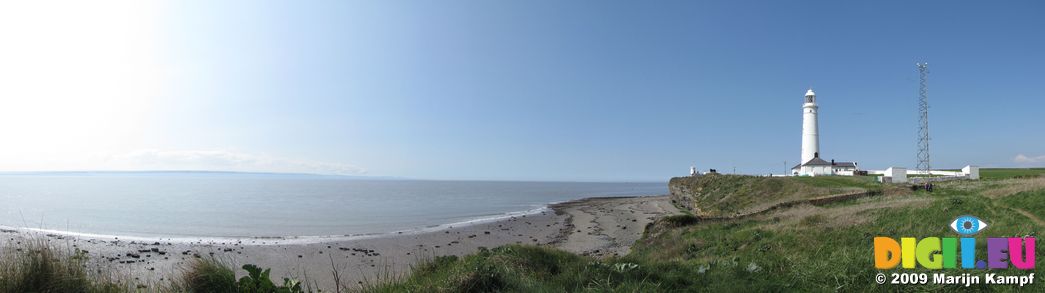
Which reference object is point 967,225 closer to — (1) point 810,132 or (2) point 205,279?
(2) point 205,279

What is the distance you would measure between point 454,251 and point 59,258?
22.4 m

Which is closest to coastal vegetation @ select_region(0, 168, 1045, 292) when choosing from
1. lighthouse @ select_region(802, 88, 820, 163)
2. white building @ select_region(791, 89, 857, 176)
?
white building @ select_region(791, 89, 857, 176)

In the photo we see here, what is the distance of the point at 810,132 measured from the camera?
6825 centimetres

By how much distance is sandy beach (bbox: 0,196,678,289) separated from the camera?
22.0 metres

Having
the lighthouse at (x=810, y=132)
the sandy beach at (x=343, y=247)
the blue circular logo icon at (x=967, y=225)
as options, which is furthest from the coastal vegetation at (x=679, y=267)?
the lighthouse at (x=810, y=132)

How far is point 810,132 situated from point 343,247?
67674 millimetres

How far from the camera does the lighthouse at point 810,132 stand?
67.5m

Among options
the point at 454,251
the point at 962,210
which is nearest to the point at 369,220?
the point at 454,251

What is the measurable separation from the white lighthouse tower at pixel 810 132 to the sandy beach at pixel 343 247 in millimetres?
41650

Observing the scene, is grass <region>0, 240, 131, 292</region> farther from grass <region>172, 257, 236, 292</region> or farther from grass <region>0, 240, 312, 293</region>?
grass <region>172, 257, 236, 292</region>

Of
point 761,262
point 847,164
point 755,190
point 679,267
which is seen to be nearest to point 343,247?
point 679,267

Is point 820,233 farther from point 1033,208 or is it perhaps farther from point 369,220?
point 369,220

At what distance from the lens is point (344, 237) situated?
33875 mm

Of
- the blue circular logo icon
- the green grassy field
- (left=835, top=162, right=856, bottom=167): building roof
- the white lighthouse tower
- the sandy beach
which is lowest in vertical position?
the sandy beach
